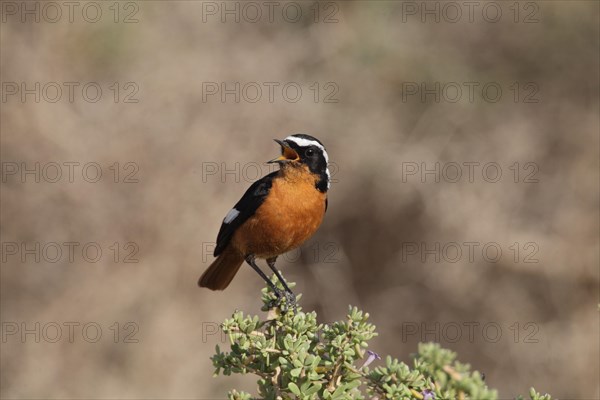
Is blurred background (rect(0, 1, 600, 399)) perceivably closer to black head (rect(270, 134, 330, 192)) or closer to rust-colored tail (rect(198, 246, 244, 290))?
rust-colored tail (rect(198, 246, 244, 290))

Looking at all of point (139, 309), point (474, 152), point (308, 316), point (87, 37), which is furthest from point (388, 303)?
point (308, 316)

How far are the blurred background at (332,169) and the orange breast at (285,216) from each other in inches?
139

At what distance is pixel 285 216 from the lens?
4.55 meters

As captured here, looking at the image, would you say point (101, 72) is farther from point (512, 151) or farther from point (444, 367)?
point (444, 367)

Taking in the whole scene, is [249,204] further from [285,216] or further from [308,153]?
[308,153]

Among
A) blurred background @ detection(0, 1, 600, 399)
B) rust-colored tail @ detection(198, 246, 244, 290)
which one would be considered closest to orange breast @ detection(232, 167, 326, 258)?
rust-colored tail @ detection(198, 246, 244, 290)

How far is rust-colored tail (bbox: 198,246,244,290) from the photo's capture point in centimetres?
510

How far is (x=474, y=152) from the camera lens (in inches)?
352

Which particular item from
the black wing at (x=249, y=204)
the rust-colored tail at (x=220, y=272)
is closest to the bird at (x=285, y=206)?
the black wing at (x=249, y=204)

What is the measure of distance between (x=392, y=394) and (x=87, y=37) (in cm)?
711

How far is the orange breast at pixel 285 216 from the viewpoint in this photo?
15.0 ft

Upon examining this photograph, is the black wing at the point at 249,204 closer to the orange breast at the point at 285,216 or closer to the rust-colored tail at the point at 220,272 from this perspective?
the orange breast at the point at 285,216

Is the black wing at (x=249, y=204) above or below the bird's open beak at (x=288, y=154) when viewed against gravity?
below

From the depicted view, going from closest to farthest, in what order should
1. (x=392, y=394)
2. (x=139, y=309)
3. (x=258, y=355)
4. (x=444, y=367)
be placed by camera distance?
(x=444, y=367)
(x=392, y=394)
(x=258, y=355)
(x=139, y=309)
